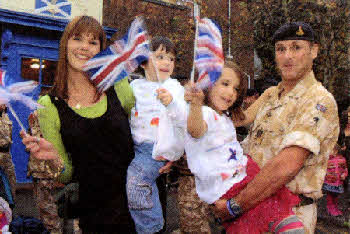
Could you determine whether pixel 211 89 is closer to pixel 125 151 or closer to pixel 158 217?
pixel 125 151

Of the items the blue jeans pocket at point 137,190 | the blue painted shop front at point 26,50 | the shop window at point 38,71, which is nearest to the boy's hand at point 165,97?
the blue jeans pocket at point 137,190

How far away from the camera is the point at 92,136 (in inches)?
79.7

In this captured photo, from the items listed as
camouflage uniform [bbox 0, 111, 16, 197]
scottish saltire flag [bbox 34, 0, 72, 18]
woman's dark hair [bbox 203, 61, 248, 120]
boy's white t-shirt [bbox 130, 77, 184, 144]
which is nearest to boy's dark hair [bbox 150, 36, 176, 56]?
boy's white t-shirt [bbox 130, 77, 184, 144]

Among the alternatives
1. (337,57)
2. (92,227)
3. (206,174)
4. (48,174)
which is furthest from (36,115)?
(337,57)

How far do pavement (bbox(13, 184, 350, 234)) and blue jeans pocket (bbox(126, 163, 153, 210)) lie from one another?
350 cm

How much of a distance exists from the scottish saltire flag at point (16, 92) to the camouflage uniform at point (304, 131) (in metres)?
1.31

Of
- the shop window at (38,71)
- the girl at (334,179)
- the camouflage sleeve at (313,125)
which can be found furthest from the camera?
the shop window at (38,71)

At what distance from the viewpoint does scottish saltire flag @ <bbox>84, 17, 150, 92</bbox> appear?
2.11 metres

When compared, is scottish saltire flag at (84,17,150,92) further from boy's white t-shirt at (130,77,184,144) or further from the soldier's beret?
the soldier's beret

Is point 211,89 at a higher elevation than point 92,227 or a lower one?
higher

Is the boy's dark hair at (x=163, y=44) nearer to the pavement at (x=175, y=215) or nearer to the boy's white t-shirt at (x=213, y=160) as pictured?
the boy's white t-shirt at (x=213, y=160)

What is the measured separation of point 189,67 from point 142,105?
8.01 m

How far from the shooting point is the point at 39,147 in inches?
76.7

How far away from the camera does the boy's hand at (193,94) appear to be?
1903 mm
